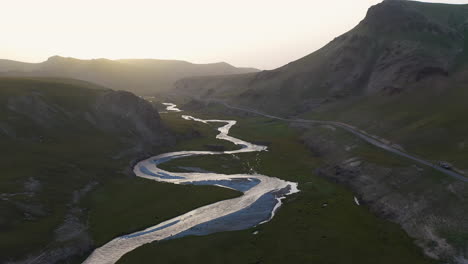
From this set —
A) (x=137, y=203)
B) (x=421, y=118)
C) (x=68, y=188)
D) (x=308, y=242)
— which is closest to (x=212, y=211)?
(x=137, y=203)

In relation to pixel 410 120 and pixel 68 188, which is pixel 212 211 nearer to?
Result: pixel 68 188

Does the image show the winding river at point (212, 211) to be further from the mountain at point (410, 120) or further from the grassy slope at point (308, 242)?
the mountain at point (410, 120)

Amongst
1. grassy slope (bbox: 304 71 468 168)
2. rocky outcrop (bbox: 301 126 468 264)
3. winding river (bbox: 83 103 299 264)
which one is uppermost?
grassy slope (bbox: 304 71 468 168)

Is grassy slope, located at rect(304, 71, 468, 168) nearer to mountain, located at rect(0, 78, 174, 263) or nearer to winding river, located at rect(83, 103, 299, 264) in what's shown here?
winding river, located at rect(83, 103, 299, 264)

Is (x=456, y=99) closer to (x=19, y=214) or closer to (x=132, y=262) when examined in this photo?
(x=132, y=262)

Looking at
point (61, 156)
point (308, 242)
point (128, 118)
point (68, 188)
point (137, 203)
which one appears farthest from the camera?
point (128, 118)

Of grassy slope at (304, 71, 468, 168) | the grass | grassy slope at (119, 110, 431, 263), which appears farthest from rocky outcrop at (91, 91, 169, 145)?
grassy slope at (304, 71, 468, 168)
